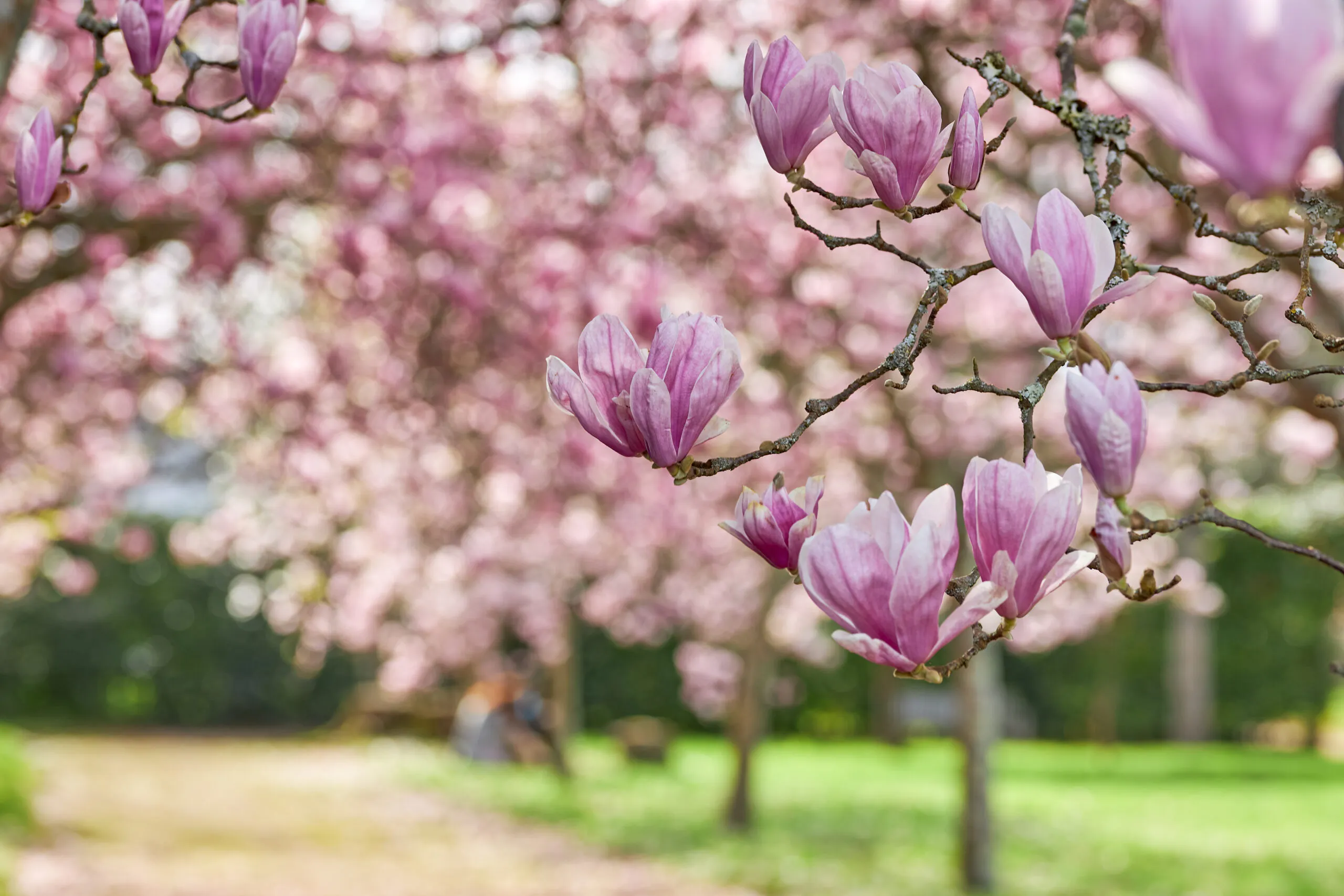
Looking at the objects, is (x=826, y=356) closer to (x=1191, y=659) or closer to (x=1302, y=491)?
(x=1191, y=659)

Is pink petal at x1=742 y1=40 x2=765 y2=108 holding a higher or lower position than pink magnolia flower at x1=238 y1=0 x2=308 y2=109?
lower

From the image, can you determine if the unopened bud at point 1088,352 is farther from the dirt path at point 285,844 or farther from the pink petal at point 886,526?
the dirt path at point 285,844

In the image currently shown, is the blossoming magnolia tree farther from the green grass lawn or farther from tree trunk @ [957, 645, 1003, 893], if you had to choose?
the green grass lawn

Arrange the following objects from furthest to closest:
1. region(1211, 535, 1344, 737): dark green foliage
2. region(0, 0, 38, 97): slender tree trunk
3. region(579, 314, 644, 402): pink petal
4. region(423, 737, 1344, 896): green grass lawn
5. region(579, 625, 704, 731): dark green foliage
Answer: region(579, 625, 704, 731): dark green foliage
region(1211, 535, 1344, 737): dark green foliage
region(423, 737, 1344, 896): green grass lawn
region(0, 0, 38, 97): slender tree trunk
region(579, 314, 644, 402): pink petal

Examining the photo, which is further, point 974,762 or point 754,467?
point 754,467

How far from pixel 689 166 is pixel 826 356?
1.65 metres

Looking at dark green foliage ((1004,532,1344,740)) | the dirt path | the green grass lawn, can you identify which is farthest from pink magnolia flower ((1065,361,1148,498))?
dark green foliage ((1004,532,1344,740))

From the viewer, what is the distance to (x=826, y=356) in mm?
7855

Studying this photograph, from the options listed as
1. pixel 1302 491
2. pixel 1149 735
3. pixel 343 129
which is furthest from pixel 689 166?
pixel 1302 491

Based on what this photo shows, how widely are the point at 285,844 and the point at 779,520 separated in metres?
8.76

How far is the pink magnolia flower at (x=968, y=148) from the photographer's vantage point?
116 centimetres

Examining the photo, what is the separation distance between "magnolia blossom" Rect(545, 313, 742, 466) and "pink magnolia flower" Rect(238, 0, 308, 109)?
0.59 metres

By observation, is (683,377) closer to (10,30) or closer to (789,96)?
(789,96)

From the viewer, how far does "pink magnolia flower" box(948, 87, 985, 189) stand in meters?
1.16
